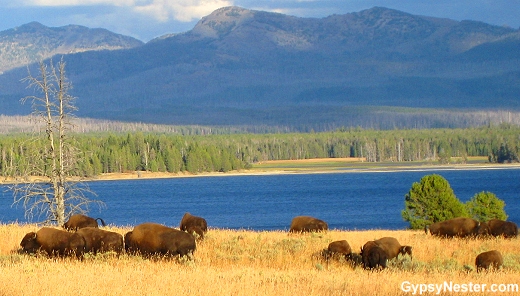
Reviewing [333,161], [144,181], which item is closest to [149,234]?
[144,181]

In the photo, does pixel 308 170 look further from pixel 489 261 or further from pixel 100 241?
pixel 100 241

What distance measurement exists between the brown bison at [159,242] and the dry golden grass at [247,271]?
0.37 metres

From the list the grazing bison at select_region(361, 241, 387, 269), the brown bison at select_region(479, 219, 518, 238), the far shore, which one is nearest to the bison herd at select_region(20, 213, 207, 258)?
the grazing bison at select_region(361, 241, 387, 269)

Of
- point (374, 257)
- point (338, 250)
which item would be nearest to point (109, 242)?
point (338, 250)

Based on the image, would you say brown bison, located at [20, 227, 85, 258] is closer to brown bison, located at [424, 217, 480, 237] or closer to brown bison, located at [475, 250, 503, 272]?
brown bison, located at [475, 250, 503, 272]

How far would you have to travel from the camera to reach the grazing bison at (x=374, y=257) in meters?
19.1

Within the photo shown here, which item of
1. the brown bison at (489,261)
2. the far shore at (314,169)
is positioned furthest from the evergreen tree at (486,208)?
the far shore at (314,169)

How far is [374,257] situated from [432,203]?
26.2 metres

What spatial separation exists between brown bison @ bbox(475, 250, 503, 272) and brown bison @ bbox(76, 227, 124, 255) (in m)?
8.30

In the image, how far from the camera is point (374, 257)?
1908 cm

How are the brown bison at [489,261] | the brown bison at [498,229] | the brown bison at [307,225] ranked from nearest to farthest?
the brown bison at [489,261]
the brown bison at [498,229]
the brown bison at [307,225]

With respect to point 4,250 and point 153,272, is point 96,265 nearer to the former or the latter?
point 153,272

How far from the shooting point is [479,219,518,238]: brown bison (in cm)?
2588

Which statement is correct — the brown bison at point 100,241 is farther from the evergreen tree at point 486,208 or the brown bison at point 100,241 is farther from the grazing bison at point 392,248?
the evergreen tree at point 486,208
